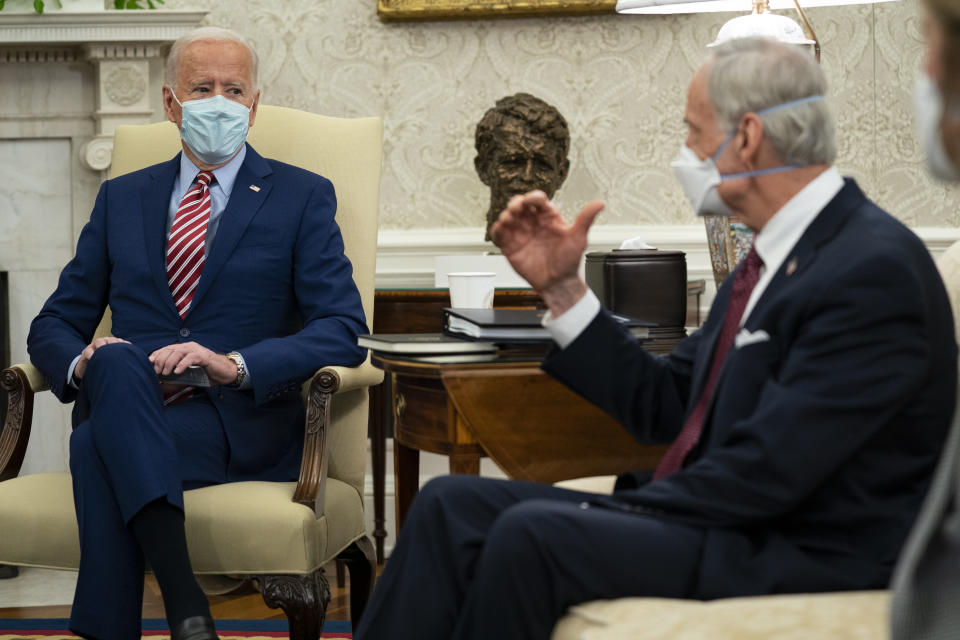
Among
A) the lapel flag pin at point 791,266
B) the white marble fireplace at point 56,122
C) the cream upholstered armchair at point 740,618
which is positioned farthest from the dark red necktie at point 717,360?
the white marble fireplace at point 56,122

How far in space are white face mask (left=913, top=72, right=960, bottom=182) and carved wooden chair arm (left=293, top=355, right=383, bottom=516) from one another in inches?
51.4

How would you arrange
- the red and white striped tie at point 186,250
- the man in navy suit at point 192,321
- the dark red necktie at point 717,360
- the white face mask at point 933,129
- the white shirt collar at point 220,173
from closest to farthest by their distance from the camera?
the white face mask at point 933,129 < the dark red necktie at point 717,360 < the man in navy suit at point 192,321 < the red and white striped tie at point 186,250 < the white shirt collar at point 220,173

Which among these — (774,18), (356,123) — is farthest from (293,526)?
(774,18)

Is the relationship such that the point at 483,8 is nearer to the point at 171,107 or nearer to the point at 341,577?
the point at 171,107

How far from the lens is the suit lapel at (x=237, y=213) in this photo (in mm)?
2412

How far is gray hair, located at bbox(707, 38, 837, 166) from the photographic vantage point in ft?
4.90

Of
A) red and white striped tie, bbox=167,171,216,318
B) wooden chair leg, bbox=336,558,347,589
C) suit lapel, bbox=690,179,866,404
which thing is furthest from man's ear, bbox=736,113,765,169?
wooden chair leg, bbox=336,558,347,589

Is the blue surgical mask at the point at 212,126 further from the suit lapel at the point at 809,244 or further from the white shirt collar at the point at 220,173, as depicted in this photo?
the suit lapel at the point at 809,244

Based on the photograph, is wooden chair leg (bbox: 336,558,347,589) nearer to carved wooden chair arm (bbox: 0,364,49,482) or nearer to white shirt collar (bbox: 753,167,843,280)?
carved wooden chair arm (bbox: 0,364,49,482)

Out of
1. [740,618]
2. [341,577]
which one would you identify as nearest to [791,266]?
[740,618]

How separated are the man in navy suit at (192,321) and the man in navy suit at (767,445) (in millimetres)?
666

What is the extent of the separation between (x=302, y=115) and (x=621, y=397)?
1.41 metres

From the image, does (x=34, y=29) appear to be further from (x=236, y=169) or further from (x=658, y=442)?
(x=658, y=442)

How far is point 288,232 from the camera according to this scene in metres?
2.47
